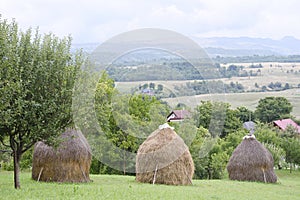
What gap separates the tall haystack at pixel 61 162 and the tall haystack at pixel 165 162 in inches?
102

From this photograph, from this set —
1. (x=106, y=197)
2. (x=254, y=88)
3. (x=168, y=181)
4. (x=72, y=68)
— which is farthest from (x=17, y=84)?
(x=254, y=88)

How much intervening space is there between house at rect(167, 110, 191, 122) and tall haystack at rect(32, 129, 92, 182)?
5845 millimetres

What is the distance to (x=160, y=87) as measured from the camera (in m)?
20.8

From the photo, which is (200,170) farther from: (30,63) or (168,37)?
(30,63)

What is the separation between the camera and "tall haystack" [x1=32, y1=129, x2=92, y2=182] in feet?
55.7

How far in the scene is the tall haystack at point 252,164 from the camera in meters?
22.8

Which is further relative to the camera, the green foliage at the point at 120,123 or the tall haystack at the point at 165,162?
the green foliage at the point at 120,123

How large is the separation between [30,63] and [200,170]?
20.6 meters

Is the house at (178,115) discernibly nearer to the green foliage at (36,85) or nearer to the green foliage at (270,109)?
the green foliage at (36,85)

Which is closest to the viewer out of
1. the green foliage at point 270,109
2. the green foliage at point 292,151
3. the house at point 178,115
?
the house at point 178,115

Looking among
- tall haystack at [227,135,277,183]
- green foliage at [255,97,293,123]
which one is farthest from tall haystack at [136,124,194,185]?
green foliage at [255,97,293,123]

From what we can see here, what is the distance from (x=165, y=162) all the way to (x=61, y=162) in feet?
13.7

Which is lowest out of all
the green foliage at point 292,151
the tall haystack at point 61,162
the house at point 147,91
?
the green foliage at point 292,151

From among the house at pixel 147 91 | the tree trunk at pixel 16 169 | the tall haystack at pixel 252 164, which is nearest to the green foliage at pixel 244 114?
the tall haystack at pixel 252 164
